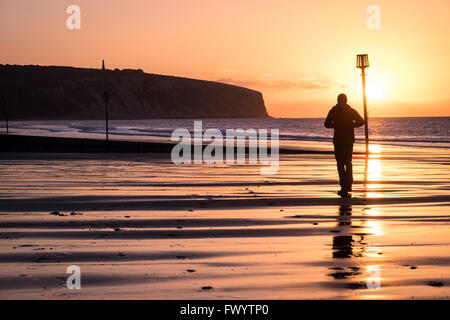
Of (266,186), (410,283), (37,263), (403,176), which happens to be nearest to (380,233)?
(410,283)

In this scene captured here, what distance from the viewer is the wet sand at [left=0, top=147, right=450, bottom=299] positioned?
242 inches

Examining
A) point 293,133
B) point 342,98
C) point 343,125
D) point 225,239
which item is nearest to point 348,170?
point 343,125

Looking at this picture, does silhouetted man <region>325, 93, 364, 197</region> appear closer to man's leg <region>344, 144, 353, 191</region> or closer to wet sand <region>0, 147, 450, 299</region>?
man's leg <region>344, 144, 353, 191</region>

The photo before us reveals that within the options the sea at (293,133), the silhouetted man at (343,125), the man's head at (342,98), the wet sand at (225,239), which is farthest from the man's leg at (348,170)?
the sea at (293,133)

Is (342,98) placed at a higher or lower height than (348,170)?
higher

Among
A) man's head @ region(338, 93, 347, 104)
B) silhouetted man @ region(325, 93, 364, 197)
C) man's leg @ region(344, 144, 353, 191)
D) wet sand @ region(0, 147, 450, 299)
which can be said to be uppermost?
man's head @ region(338, 93, 347, 104)

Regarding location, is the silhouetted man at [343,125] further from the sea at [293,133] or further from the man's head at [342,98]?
the sea at [293,133]

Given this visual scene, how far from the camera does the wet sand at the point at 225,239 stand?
6.14m

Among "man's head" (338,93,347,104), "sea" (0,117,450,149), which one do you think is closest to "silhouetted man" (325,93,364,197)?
"man's head" (338,93,347,104)

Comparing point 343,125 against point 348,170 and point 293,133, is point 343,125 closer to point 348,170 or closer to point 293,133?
point 348,170

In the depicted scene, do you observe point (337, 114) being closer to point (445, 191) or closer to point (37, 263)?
point (445, 191)

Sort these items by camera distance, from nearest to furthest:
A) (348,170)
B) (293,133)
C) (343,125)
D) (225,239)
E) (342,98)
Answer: (225,239), (348,170), (342,98), (343,125), (293,133)

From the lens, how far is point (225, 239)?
8680mm
